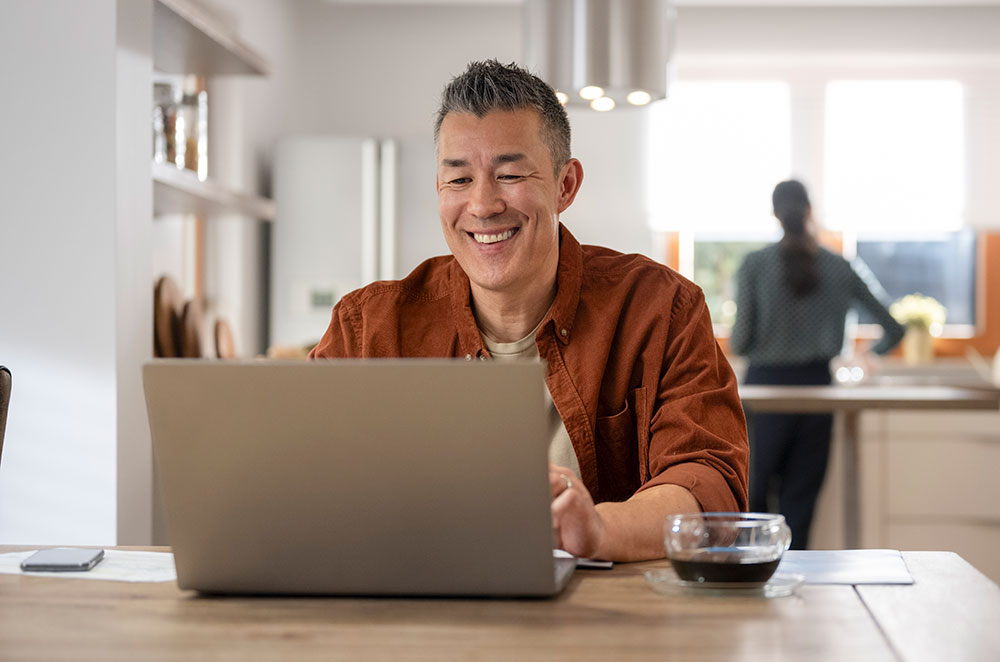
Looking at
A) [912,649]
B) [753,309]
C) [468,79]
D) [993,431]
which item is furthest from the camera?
[993,431]

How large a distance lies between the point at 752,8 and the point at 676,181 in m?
0.90

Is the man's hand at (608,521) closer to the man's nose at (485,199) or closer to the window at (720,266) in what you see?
the man's nose at (485,199)

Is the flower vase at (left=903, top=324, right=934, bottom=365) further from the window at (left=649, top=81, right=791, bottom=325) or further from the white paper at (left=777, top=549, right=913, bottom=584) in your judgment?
the white paper at (left=777, top=549, right=913, bottom=584)

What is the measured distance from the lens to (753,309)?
4.04 m

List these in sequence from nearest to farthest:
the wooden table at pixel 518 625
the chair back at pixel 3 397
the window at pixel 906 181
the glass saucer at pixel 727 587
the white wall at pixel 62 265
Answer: the wooden table at pixel 518 625
the glass saucer at pixel 727 587
the chair back at pixel 3 397
the white wall at pixel 62 265
the window at pixel 906 181

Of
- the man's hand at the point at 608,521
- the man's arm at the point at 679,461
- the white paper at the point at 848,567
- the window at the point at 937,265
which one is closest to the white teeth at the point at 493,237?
the man's arm at the point at 679,461

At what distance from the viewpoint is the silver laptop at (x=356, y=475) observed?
999 millimetres

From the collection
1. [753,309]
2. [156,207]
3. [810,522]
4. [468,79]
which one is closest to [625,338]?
[468,79]

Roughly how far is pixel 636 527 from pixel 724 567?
0.18 meters

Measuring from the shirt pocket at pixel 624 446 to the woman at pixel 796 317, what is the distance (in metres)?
2.42

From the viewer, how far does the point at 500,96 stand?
166 cm

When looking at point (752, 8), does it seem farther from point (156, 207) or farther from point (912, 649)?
point (912, 649)

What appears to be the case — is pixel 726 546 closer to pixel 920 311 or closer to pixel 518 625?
pixel 518 625

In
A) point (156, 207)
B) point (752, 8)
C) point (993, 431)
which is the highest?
point (752, 8)
